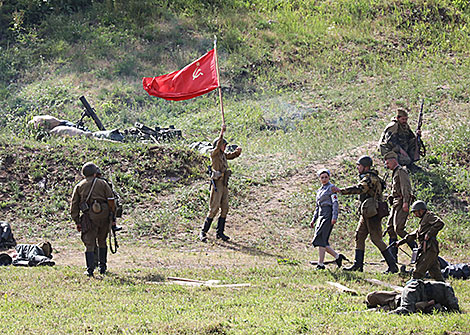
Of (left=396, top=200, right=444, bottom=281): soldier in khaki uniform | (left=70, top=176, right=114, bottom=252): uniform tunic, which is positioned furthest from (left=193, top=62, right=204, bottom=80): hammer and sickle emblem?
(left=396, top=200, right=444, bottom=281): soldier in khaki uniform

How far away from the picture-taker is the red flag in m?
13.3

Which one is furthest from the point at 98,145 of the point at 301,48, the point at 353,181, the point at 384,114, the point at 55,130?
the point at 301,48

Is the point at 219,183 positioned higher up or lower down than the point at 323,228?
higher up

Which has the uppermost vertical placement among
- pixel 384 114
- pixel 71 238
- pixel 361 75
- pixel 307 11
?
pixel 307 11

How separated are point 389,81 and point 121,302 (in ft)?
64.2

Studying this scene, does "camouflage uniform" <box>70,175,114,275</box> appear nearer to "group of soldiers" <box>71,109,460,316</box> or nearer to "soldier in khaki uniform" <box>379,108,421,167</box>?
"group of soldiers" <box>71,109,460,316</box>

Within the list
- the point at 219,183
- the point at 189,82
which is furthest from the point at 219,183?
the point at 189,82

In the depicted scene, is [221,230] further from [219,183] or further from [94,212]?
[94,212]

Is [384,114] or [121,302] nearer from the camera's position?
[121,302]

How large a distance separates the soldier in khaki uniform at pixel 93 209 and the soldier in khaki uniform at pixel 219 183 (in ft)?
11.5

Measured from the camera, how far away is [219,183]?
549 inches

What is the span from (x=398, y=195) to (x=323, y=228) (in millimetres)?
1733

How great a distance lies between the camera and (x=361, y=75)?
26.8 m

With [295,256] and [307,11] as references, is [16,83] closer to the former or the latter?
[307,11]
